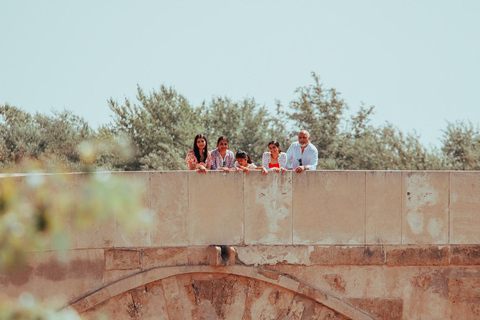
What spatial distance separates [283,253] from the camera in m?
7.51

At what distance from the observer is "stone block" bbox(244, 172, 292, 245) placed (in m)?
7.46

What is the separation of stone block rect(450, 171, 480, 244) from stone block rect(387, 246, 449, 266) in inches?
8.4

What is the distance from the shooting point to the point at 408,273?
7637 millimetres

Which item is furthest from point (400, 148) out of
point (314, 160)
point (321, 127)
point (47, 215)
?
point (47, 215)

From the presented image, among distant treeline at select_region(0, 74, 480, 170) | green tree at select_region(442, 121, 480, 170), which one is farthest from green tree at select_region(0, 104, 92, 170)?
green tree at select_region(442, 121, 480, 170)

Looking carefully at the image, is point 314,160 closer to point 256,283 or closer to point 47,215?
point 256,283

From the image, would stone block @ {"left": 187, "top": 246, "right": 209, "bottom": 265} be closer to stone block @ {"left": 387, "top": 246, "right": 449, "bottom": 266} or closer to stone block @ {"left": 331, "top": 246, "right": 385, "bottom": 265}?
stone block @ {"left": 331, "top": 246, "right": 385, "bottom": 265}

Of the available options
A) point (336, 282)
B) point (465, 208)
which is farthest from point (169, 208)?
point (465, 208)

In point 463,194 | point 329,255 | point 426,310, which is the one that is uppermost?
point 463,194

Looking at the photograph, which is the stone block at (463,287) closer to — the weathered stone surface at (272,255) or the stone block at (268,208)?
the weathered stone surface at (272,255)

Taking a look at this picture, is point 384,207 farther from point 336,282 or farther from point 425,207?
point 336,282

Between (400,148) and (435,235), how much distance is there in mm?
18614

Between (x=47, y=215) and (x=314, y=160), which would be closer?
(x=47, y=215)

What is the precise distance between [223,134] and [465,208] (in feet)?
58.4
